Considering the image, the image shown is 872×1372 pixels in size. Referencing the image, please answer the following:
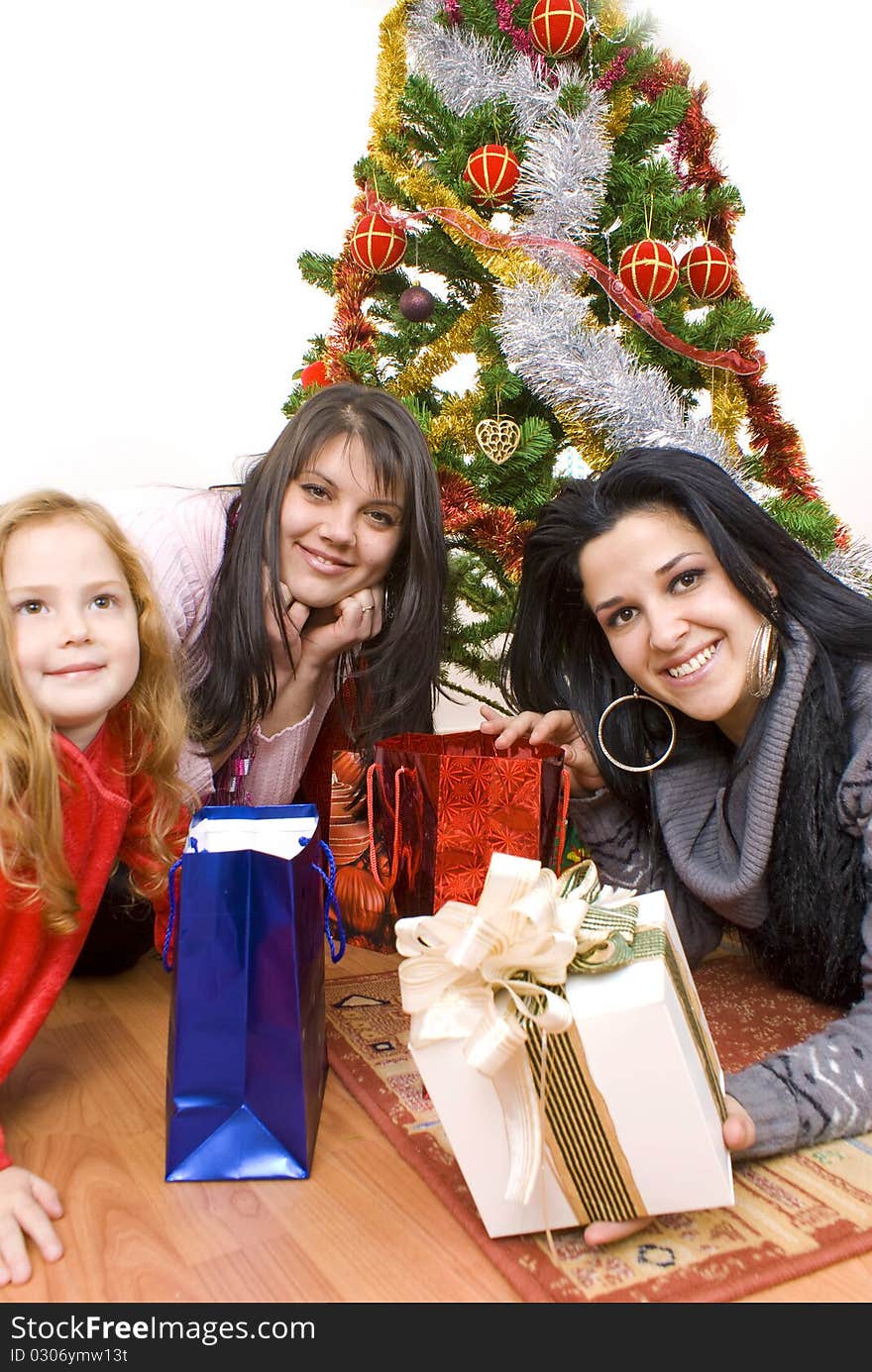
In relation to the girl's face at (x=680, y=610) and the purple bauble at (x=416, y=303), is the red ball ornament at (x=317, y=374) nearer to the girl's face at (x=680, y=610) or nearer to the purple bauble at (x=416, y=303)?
the purple bauble at (x=416, y=303)

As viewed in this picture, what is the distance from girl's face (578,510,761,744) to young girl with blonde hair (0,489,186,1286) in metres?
0.57

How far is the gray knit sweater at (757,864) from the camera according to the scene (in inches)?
38.2

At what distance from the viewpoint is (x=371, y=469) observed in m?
Answer: 1.50

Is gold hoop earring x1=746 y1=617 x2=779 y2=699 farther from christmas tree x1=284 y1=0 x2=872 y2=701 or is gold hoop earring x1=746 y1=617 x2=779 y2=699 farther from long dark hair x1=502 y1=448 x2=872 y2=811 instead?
christmas tree x1=284 y1=0 x2=872 y2=701

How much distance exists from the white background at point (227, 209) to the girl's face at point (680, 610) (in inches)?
60.2

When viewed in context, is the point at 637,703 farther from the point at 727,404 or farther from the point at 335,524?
the point at 727,404

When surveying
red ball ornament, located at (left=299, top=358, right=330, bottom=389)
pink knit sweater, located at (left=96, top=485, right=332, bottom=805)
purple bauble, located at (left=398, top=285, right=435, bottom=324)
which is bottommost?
pink knit sweater, located at (left=96, top=485, right=332, bottom=805)

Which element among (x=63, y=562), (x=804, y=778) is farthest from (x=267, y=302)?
(x=804, y=778)

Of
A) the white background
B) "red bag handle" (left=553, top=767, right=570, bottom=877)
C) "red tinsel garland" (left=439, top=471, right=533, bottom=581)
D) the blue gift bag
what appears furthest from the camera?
the white background

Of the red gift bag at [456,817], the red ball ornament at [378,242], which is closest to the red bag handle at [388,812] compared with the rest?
the red gift bag at [456,817]

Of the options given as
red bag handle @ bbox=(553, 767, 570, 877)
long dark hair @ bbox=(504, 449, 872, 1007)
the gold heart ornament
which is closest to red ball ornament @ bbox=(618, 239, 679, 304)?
the gold heart ornament

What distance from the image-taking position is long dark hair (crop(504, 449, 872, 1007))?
1.21 metres

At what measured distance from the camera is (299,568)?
5.06ft

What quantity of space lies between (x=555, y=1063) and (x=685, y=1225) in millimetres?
247
